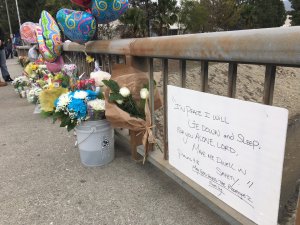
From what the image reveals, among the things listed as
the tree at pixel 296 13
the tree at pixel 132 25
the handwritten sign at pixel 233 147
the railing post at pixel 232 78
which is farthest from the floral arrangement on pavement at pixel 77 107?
the tree at pixel 296 13

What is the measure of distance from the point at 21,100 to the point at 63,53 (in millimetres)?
2206

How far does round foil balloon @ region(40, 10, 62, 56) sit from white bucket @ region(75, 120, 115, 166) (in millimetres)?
1855

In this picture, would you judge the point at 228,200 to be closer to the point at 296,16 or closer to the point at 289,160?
the point at 289,160

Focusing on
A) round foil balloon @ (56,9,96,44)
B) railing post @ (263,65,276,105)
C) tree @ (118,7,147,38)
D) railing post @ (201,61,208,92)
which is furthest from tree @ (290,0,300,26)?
railing post @ (263,65,276,105)

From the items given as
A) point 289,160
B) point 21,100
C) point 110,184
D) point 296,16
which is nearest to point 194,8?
point 296,16

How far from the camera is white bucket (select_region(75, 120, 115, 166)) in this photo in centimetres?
255

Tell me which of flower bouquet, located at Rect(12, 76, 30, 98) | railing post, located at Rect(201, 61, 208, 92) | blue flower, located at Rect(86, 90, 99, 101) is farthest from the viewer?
flower bouquet, located at Rect(12, 76, 30, 98)

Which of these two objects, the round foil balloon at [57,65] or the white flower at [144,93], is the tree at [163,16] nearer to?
the round foil balloon at [57,65]

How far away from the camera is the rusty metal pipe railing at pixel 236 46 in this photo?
1.16m

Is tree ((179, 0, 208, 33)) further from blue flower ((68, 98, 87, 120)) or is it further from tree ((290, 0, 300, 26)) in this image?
blue flower ((68, 98, 87, 120))

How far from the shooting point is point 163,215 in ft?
6.46

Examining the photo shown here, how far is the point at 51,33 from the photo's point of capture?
155 inches

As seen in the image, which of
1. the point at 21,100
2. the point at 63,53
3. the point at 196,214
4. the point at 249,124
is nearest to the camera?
the point at 249,124

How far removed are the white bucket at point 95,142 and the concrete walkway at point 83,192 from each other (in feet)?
0.25
